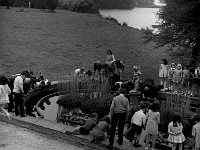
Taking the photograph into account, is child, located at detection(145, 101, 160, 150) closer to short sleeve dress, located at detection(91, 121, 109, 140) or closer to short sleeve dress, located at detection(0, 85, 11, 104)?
short sleeve dress, located at detection(91, 121, 109, 140)

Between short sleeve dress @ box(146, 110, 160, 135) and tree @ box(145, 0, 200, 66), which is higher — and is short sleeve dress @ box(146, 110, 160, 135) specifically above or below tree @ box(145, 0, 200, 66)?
below

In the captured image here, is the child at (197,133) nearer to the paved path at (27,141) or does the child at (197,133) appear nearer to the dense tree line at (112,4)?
the paved path at (27,141)

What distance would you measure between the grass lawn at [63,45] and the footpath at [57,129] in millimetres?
6702

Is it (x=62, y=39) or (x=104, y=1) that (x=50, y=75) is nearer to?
(x=62, y=39)

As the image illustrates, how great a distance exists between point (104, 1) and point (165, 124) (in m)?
64.9

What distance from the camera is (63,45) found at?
94.5 feet

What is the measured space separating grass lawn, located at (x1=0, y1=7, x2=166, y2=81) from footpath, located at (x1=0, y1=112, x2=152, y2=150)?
22.0 feet

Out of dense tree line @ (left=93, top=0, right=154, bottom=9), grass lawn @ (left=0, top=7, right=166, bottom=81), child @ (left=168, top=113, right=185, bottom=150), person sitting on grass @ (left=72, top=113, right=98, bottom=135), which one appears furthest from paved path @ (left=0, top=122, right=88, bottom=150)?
dense tree line @ (left=93, top=0, right=154, bottom=9)

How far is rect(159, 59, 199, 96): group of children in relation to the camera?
1422 centimetres

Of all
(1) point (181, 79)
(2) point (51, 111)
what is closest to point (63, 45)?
(1) point (181, 79)

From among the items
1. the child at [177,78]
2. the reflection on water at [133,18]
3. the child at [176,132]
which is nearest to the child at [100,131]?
the child at [176,132]

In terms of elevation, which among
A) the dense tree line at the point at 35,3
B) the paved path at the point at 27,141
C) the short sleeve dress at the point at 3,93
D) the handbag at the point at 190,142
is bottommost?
the paved path at the point at 27,141

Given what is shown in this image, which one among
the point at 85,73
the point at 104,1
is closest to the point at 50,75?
the point at 85,73

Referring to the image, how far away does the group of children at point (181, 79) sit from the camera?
1422cm
